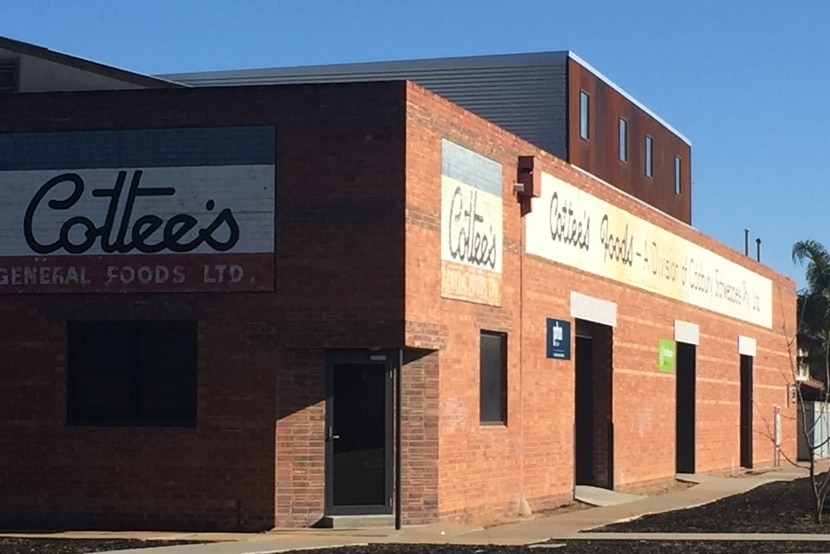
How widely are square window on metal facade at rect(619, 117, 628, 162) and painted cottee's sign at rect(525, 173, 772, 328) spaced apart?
308 cm

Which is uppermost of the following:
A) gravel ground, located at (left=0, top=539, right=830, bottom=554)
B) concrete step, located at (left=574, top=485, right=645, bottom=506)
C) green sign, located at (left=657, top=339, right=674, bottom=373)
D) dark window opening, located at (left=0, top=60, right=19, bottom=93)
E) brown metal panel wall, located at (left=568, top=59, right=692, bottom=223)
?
brown metal panel wall, located at (left=568, top=59, right=692, bottom=223)

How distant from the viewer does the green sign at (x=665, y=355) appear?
37.1 meters

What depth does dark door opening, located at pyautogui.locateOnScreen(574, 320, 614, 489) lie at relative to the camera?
3244 cm

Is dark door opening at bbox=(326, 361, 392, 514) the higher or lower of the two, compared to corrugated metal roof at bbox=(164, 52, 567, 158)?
lower

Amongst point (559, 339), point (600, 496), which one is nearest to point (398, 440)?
point (559, 339)

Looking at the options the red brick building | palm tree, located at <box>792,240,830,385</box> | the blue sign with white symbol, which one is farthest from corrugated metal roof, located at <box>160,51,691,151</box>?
palm tree, located at <box>792,240,830,385</box>

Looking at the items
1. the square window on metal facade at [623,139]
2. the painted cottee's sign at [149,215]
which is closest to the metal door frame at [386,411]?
Result: the painted cottee's sign at [149,215]

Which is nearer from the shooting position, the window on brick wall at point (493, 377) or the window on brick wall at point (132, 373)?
the window on brick wall at point (132, 373)

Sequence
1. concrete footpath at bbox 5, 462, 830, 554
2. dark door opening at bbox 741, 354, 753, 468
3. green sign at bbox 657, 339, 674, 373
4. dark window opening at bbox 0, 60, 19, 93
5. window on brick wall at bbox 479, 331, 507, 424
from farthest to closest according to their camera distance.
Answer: dark door opening at bbox 741, 354, 753, 468 < green sign at bbox 657, 339, 674, 373 < dark window opening at bbox 0, 60, 19, 93 < window on brick wall at bbox 479, 331, 507, 424 < concrete footpath at bbox 5, 462, 830, 554

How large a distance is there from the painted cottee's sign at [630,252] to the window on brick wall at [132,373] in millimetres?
7422

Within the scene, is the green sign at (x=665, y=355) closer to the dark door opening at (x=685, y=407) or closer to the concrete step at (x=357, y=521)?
the dark door opening at (x=685, y=407)

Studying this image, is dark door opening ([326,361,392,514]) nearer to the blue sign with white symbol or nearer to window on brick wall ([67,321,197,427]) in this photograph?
window on brick wall ([67,321,197,427])

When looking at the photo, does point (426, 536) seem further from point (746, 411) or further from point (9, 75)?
point (746, 411)

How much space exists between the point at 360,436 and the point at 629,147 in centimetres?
2197
